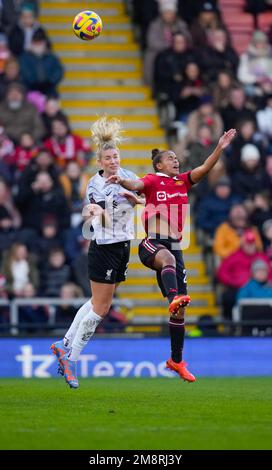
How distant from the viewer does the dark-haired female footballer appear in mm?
13453

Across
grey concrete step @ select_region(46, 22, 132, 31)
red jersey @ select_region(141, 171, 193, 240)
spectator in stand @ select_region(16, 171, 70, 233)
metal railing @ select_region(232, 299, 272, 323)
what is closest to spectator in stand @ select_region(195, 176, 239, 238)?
metal railing @ select_region(232, 299, 272, 323)

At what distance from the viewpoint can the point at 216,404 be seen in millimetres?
12336

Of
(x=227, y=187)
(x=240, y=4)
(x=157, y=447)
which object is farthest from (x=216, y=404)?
(x=240, y=4)

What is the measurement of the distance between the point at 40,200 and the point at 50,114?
195 cm

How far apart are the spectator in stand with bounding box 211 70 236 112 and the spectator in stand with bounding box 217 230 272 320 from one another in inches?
128

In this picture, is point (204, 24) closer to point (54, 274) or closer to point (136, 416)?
point (54, 274)

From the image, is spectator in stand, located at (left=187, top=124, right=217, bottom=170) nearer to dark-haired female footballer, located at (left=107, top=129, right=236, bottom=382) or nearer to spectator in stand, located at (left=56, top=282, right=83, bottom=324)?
spectator in stand, located at (left=56, top=282, right=83, bottom=324)

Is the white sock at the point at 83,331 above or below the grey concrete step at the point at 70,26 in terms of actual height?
below

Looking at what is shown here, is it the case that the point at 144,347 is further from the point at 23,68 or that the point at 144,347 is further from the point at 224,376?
the point at 23,68

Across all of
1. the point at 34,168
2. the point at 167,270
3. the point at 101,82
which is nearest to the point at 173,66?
the point at 101,82

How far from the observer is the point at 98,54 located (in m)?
25.4

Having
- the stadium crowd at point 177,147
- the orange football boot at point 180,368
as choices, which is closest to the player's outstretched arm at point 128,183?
the orange football boot at point 180,368

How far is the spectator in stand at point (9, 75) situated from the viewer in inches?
861

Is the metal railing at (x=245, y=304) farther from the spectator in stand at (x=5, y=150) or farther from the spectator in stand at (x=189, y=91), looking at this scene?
the spectator in stand at (x=189, y=91)
